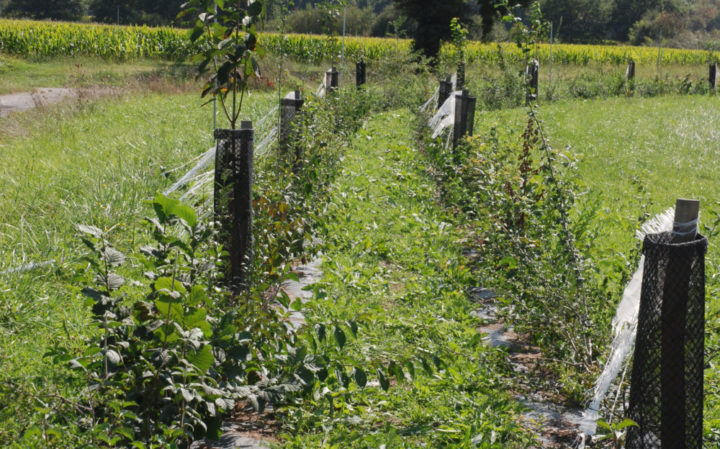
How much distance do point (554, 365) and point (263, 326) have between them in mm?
1593

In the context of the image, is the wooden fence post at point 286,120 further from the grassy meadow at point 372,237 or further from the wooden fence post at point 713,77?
the wooden fence post at point 713,77

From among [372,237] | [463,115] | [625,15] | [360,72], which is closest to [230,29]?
[372,237]

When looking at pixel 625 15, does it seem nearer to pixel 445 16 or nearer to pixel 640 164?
pixel 445 16

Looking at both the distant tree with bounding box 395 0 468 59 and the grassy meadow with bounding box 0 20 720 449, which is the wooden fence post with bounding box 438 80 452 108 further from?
the distant tree with bounding box 395 0 468 59

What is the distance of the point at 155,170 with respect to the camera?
7.47 m

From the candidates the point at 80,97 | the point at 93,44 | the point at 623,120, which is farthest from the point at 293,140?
the point at 93,44

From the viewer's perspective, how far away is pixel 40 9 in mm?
62500

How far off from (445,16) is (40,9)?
154ft

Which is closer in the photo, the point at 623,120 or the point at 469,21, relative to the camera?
the point at 623,120

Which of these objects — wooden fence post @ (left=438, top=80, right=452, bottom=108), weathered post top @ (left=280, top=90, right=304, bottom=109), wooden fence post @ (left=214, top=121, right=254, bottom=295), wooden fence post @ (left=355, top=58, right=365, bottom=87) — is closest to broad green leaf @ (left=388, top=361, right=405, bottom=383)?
wooden fence post @ (left=214, top=121, right=254, bottom=295)

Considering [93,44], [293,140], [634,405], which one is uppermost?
[93,44]

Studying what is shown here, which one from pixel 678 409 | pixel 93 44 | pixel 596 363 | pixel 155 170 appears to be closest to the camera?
pixel 678 409

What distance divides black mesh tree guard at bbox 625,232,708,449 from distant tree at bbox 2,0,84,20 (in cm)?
Result: 6688

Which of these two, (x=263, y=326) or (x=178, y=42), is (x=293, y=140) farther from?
(x=178, y=42)
